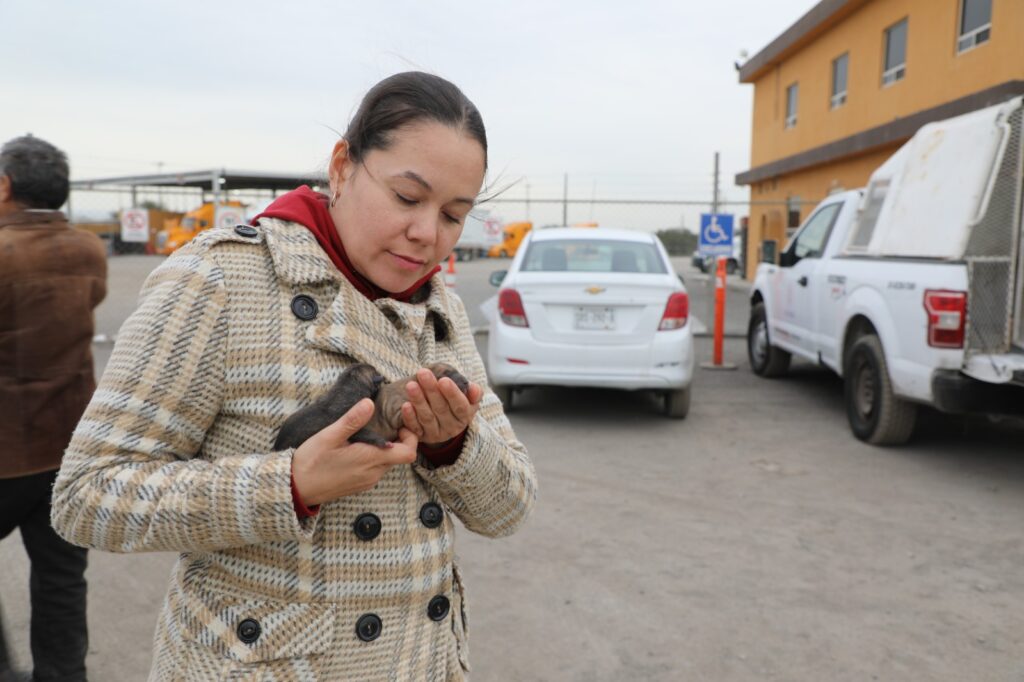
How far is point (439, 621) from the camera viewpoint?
1449 millimetres

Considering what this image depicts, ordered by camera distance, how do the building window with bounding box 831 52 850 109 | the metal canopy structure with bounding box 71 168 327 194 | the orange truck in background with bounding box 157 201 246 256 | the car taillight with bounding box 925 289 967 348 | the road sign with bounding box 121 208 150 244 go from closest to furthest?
1. the car taillight with bounding box 925 289 967 348
2. the metal canopy structure with bounding box 71 168 327 194
3. the road sign with bounding box 121 208 150 244
4. the building window with bounding box 831 52 850 109
5. the orange truck in background with bounding box 157 201 246 256

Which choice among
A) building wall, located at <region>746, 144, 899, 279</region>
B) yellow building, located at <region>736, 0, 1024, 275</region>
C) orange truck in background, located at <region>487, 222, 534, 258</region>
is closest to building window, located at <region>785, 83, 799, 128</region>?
yellow building, located at <region>736, 0, 1024, 275</region>

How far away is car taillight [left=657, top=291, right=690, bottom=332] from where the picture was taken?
6941mm

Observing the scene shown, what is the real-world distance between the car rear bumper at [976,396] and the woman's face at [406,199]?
5061mm

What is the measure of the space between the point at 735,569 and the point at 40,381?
320 cm

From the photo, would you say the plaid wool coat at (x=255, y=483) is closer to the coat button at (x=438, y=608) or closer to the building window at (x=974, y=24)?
the coat button at (x=438, y=608)

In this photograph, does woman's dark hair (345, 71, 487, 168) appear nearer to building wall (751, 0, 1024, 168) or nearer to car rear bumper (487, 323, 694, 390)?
car rear bumper (487, 323, 694, 390)

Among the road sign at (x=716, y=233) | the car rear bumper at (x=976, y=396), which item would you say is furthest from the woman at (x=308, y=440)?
the road sign at (x=716, y=233)

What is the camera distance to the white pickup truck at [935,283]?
5496 mm

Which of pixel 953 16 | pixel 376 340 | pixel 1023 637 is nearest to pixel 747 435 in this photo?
pixel 1023 637

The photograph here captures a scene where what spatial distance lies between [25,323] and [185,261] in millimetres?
2014

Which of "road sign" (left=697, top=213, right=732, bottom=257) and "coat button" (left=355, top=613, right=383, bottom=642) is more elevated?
"road sign" (left=697, top=213, right=732, bottom=257)

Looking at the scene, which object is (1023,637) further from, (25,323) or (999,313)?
(25,323)

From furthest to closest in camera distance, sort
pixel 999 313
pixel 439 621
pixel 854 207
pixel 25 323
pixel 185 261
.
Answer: pixel 854 207
pixel 999 313
pixel 25 323
pixel 439 621
pixel 185 261
